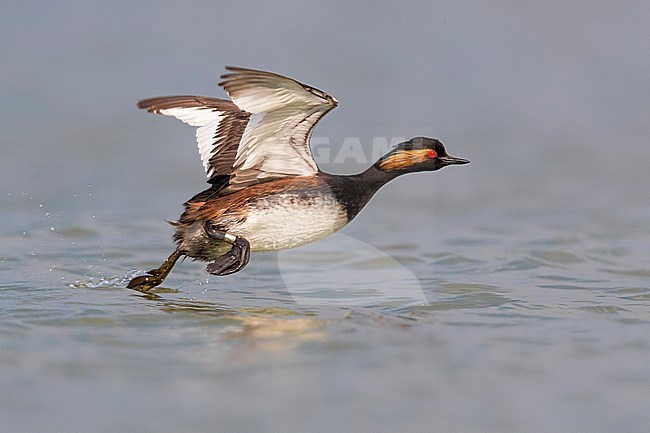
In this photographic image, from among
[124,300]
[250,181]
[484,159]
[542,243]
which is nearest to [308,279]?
[250,181]

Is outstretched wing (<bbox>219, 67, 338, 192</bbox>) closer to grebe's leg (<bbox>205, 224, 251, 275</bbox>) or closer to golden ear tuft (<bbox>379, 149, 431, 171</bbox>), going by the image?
grebe's leg (<bbox>205, 224, 251, 275</bbox>)

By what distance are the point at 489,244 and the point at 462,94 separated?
198 inches

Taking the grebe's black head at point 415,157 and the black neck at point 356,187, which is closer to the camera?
the black neck at point 356,187

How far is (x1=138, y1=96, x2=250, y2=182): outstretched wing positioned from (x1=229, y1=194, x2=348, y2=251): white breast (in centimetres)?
53

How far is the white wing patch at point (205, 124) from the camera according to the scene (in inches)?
344

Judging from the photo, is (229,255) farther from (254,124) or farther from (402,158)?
(402,158)

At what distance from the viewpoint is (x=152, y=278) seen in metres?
8.52

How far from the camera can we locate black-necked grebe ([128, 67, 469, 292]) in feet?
26.8

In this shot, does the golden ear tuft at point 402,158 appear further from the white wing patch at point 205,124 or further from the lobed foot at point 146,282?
the lobed foot at point 146,282

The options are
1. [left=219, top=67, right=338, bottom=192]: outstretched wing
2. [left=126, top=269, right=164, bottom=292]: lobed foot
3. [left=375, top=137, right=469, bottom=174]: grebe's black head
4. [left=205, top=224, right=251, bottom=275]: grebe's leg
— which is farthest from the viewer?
[left=375, top=137, right=469, bottom=174]: grebe's black head

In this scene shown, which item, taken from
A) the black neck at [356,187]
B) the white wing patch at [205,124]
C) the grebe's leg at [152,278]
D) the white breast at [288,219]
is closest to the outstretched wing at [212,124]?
the white wing patch at [205,124]

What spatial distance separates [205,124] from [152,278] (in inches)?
46.2

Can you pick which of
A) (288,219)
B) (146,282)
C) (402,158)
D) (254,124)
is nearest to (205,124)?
(254,124)

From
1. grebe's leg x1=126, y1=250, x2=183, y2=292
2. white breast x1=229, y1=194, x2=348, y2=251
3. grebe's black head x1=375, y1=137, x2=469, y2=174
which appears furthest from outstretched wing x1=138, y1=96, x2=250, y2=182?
grebe's black head x1=375, y1=137, x2=469, y2=174
